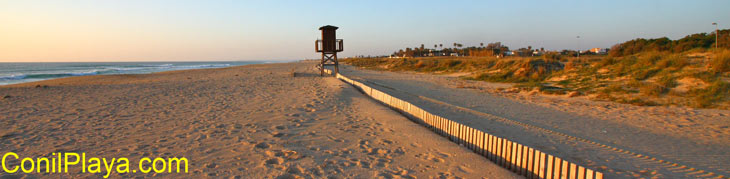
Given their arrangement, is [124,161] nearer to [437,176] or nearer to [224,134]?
[224,134]

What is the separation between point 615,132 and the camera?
7367mm

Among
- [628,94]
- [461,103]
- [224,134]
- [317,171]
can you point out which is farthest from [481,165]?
[628,94]

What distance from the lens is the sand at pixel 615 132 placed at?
16.9 ft

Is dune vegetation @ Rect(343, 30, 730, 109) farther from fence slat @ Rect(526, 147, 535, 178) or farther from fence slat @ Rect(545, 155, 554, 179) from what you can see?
fence slat @ Rect(545, 155, 554, 179)

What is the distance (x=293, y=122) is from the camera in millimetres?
7805

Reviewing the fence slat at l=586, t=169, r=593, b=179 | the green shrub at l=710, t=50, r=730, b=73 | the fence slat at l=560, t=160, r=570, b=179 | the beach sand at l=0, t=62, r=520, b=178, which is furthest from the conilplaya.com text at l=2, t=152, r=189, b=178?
the green shrub at l=710, t=50, r=730, b=73

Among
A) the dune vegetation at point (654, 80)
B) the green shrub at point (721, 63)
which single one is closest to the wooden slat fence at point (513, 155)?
the dune vegetation at point (654, 80)

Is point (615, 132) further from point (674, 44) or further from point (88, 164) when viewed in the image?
point (674, 44)

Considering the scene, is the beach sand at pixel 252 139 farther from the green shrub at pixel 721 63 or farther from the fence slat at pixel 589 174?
the green shrub at pixel 721 63

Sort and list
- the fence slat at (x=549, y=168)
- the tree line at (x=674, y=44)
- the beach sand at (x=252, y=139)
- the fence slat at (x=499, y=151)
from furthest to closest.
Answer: the tree line at (x=674, y=44) → the fence slat at (x=499, y=151) → the beach sand at (x=252, y=139) → the fence slat at (x=549, y=168)

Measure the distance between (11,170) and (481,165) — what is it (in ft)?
21.1

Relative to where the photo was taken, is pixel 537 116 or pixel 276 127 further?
pixel 537 116

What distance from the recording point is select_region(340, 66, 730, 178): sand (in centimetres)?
516

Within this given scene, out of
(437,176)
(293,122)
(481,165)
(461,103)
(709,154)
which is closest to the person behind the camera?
(437,176)
